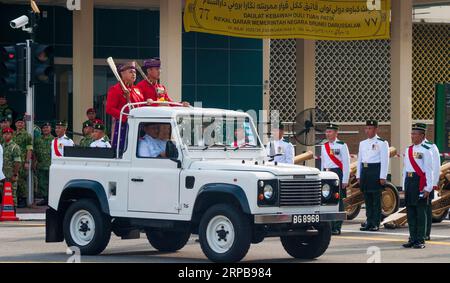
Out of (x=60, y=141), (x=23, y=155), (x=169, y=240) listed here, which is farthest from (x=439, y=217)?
(x=23, y=155)

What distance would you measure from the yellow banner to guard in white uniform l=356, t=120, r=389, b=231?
24.6 feet

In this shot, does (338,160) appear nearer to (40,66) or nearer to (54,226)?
(54,226)

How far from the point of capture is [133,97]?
1872cm

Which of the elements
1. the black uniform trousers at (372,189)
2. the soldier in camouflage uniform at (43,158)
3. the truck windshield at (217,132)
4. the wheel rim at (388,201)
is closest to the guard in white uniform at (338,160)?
the black uniform trousers at (372,189)

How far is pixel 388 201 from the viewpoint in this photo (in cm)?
2464

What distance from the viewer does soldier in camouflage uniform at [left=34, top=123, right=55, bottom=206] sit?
2767 cm

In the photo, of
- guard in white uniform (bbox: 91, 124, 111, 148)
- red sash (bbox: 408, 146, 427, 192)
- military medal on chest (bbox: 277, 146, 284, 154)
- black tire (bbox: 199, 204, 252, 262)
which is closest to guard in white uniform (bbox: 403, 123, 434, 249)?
red sash (bbox: 408, 146, 427, 192)

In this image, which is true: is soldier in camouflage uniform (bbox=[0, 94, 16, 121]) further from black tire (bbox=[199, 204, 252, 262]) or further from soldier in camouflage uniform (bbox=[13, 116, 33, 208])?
black tire (bbox=[199, 204, 252, 262])

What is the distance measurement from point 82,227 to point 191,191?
77.2 inches

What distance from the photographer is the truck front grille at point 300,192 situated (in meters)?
16.4

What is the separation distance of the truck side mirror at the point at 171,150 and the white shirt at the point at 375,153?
19.8 ft

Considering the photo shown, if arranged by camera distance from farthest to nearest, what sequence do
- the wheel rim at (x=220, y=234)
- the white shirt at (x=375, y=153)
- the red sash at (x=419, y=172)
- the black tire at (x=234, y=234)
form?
the white shirt at (x=375, y=153)
the red sash at (x=419, y=172)
the wheel rim at (x=220, y=234)
the black tire at (x=234, y=234)

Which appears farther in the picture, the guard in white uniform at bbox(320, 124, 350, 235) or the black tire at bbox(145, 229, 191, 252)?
the guard in white uniform at bbox(320, 124, 350, 235)

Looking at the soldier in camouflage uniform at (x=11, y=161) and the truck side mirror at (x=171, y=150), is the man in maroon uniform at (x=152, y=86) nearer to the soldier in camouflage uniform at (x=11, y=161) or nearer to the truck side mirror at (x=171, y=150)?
the truck side mirror at (x=171, y=150)
